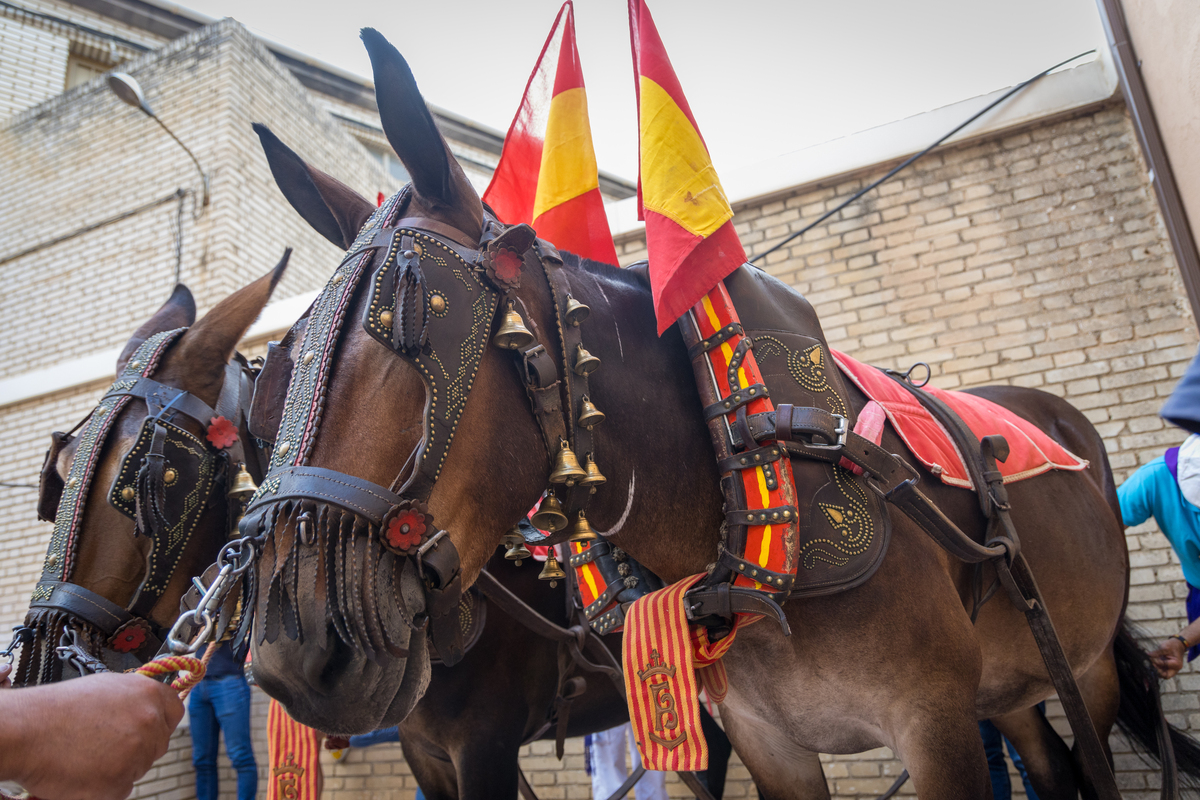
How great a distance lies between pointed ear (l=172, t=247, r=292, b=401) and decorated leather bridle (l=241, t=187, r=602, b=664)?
1.47 meters

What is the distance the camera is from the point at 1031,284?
15.1 ft

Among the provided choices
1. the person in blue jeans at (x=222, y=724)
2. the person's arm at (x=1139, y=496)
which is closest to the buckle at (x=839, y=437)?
the person's arm at (x=1139, y=496)

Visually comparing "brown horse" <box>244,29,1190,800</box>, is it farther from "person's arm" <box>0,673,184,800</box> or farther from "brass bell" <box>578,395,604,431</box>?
"person's arm" <box>0,673,184,800</box>

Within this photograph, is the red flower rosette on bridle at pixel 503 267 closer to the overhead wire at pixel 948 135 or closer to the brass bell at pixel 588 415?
the brass bell at pixel 588 415

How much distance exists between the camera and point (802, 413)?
5.32ft

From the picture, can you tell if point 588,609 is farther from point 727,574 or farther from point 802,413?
point 802,413

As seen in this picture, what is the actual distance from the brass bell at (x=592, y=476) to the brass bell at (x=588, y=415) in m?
0.06

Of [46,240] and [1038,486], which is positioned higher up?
[46,240]

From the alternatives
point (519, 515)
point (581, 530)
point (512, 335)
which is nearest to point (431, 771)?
point (581, 530)

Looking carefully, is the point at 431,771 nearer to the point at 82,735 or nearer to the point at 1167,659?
the point at 82,735

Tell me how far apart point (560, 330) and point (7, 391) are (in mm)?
9024

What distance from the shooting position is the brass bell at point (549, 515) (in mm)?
1469

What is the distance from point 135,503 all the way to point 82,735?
5.34 feet

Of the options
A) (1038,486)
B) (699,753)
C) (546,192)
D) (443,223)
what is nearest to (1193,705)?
(1038,486)
